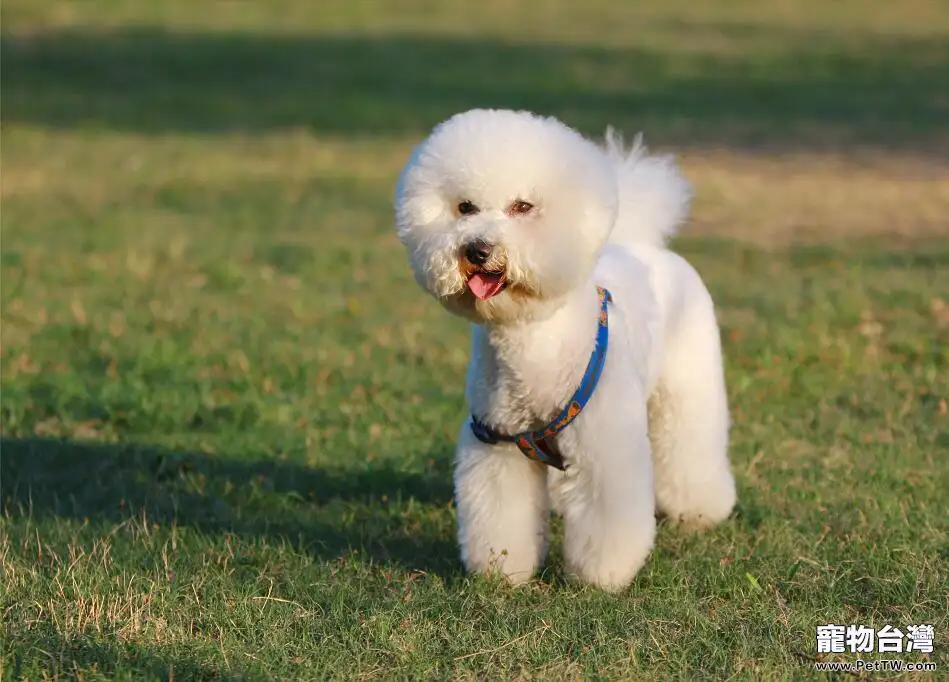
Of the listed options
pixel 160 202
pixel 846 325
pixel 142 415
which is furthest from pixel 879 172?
pixel 142 415

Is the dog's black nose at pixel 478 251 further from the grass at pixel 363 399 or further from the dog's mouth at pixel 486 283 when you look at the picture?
the grass at pixel 363 399

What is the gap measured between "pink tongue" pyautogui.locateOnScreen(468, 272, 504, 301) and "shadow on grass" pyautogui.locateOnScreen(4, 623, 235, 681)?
1409mm

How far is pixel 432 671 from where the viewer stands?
4.38 meters

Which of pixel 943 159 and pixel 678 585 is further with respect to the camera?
pixel 943 159

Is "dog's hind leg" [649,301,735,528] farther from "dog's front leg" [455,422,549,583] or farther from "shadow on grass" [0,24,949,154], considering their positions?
"shadow on grass" [0,24,949,154]

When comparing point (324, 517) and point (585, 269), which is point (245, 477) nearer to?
point (324, 517)

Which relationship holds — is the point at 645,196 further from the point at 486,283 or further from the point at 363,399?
the point at 363,399

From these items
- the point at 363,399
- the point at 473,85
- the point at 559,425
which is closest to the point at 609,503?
the point at 559,425

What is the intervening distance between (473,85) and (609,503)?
17.6 meters

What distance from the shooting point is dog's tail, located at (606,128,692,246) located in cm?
588

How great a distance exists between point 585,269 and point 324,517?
2.00 meters

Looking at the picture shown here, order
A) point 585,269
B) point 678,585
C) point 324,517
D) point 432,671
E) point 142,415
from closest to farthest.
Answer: point 432,671, point 585,269, point 678,585, point 324,517, point 142,415

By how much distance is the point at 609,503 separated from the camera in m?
4.96

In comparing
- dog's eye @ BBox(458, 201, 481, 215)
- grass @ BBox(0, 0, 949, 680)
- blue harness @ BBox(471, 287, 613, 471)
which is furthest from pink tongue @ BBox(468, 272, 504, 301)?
grass @ BBox(0, 0, 949, 680)
